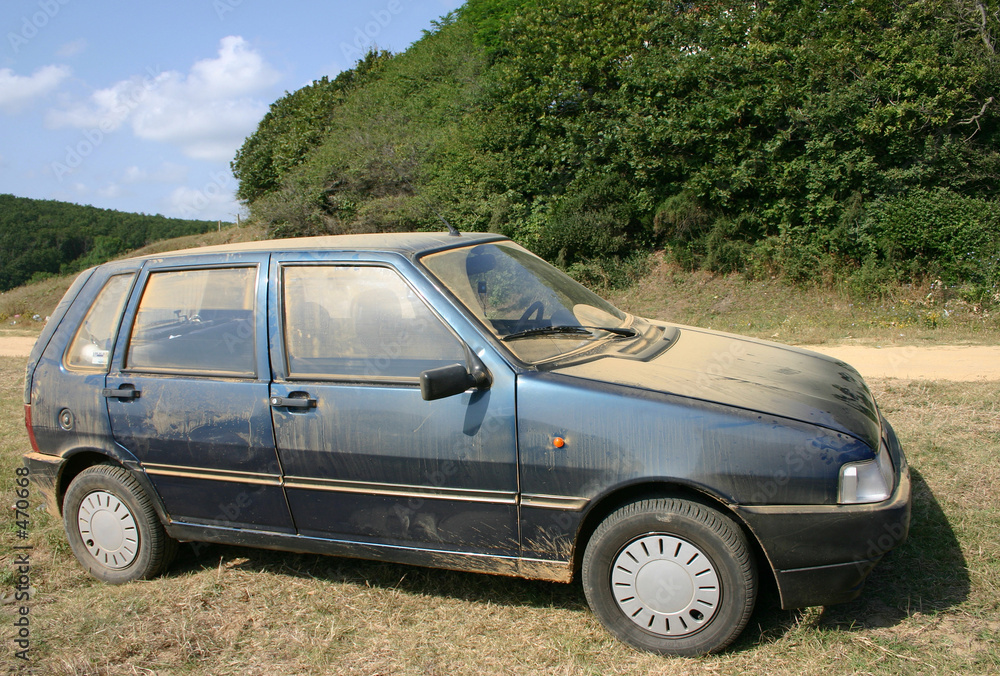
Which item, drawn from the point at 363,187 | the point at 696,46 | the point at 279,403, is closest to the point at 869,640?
the point at 279,403

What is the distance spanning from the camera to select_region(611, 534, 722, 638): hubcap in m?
2.70

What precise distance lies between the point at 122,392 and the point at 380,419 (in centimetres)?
148

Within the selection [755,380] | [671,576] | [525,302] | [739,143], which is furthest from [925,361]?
[739,143]

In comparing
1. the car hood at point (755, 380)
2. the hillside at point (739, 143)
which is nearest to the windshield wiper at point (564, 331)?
the car hood at point (755, 380)

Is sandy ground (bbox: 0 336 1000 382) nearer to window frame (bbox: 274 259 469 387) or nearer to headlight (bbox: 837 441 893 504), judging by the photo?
headlight (bbox: 837 441 893 504)

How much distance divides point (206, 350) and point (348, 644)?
155 centimetres

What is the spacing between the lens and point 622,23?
1677cm

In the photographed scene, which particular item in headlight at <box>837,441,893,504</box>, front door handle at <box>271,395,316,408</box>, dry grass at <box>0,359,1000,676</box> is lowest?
dry grass at <box>0,359,1000,676</box>

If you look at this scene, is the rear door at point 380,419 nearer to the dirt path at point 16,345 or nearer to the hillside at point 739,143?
the hillside at point 739,143

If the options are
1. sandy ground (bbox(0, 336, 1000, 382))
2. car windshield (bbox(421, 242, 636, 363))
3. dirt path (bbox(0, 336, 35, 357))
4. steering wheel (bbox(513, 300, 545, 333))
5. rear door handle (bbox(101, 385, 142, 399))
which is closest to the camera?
car windshield (bbox(421, 242, 636, 363))

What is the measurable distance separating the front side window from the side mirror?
159 mm

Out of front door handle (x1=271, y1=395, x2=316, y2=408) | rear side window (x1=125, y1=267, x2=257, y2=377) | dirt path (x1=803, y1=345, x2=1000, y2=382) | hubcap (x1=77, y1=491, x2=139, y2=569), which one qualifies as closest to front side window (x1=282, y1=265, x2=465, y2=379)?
front door handle (x1=271, y1=395, x2=316, y2=408)

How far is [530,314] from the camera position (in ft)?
11.1

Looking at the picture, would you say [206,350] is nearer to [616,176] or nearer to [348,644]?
[348,644]
